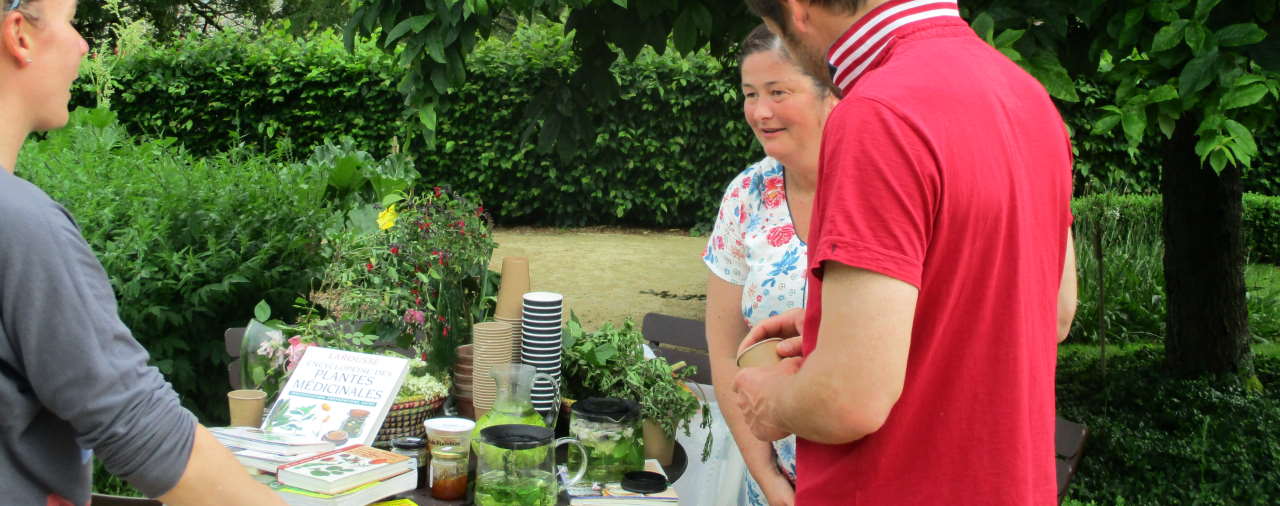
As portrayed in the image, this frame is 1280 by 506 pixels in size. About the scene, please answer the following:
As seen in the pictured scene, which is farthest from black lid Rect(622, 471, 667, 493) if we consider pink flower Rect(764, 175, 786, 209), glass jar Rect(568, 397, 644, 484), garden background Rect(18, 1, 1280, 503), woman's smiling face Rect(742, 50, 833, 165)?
garden background Rect(18, 1, 1280, 503)

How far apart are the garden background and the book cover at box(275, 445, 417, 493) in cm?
157

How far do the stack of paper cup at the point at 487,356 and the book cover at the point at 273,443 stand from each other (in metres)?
0.36


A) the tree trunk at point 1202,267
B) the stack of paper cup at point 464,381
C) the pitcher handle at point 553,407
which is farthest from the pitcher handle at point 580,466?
the tree trunk at point 1202,267

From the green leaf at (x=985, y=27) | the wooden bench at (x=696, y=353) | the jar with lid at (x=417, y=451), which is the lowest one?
the wooden bench at (x=696, y=353)

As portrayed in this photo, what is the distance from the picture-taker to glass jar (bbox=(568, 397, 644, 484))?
7.17 ft

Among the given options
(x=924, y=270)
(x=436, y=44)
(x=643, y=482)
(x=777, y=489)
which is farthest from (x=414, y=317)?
(x=924, y=270)

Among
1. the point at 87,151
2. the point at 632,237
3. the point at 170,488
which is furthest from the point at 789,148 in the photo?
the point at 632,237

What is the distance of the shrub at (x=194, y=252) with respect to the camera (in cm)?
386

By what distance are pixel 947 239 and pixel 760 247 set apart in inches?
42.9

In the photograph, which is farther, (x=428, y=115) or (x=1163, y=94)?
(x=428, y=115)

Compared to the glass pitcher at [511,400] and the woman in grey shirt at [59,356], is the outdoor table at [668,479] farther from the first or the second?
the woman in grey shirt at [59,356]

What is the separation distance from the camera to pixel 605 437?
2.18 m

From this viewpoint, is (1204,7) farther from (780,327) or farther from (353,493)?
(353,493)

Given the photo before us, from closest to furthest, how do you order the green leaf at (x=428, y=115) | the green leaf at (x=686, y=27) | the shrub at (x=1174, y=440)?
the green leaf at (x=686, y=27), the green leaf at (x=428, y=115), the shrub at (x=1174, y=440)
